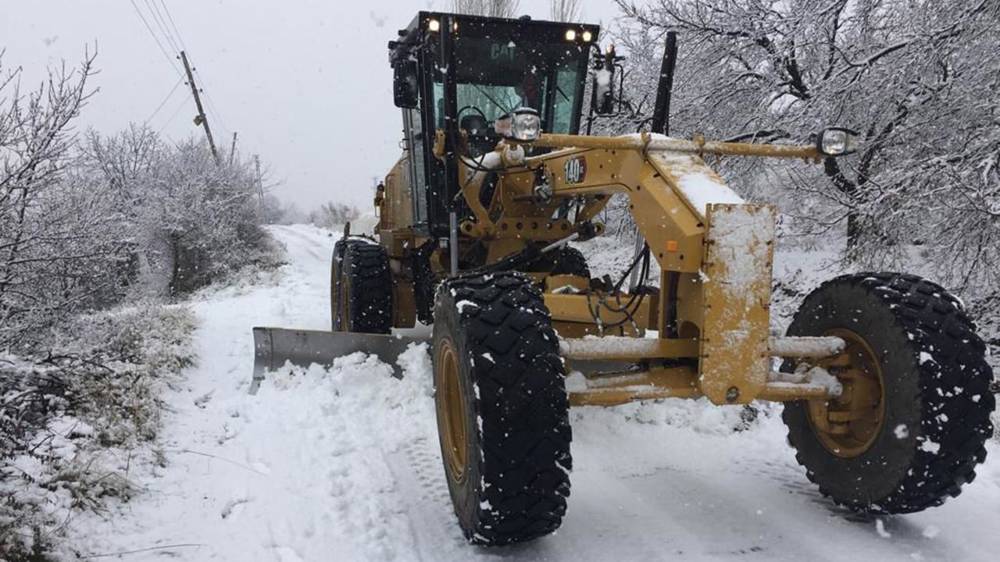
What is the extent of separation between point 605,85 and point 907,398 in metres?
3.65

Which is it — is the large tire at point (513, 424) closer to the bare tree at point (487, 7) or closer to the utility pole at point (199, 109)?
the bare tree at point (487, 7)

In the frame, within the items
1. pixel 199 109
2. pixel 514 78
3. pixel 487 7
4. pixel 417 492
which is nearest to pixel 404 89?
pixel 514 78

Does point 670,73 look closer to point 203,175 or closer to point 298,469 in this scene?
point 298,469

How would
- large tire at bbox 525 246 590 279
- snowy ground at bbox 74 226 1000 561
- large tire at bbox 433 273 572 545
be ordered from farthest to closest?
large tire at bbox 525 246 590 279 < snowy ground at bbox 74 226 1000 561 < large tire at bbox 433 273 572 545

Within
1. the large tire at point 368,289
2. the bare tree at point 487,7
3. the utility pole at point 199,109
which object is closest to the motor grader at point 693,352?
the large tire at point 368,289

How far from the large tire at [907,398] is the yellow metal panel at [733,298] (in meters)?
0.64

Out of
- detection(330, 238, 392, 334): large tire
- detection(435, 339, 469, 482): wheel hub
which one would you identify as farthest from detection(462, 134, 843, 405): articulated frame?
detection(330, 238, 392, 334): large tire

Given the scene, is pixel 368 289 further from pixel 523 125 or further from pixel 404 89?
pixel 523 125

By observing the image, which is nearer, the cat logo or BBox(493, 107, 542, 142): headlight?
BBox(493, 107, 542, 142): headlight

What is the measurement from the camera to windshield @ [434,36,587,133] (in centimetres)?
582

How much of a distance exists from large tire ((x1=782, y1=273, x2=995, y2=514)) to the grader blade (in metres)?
3.41

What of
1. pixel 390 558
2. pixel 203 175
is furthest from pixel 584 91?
pixel 203 175

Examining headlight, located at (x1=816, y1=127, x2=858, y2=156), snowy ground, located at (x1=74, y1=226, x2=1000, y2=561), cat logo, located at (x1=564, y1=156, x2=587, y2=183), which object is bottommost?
snowy ground, located at (x1=74, y1=226, x2=1000, y2=561)

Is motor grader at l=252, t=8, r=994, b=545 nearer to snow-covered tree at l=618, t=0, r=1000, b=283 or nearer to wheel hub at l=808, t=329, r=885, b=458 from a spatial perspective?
wheel hub at l=808, t=329, r=885, b=458
